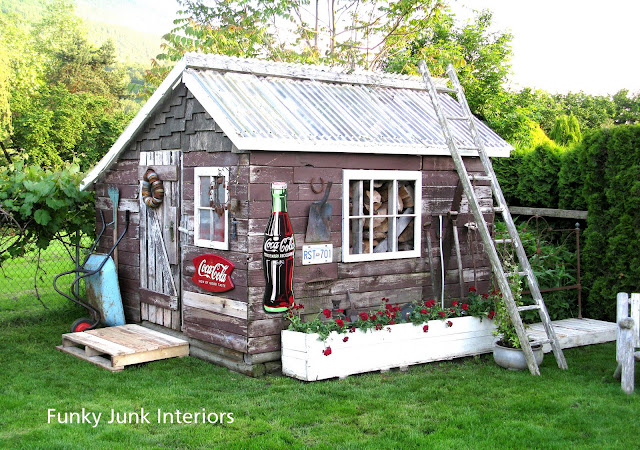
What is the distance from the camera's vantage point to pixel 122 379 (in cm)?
662

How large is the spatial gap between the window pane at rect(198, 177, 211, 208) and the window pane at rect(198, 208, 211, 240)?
0.25 feet

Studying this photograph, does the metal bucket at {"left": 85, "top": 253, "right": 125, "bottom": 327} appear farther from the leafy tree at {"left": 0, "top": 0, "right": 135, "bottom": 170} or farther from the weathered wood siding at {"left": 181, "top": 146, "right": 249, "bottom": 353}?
the leafy tree at {"left": 0, "top": 0, "right": 135, "bottom": 170}

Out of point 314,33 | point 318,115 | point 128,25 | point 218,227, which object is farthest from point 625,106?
point 128,25

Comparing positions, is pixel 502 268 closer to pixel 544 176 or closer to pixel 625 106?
pixel 544 176

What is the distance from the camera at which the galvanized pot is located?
6.78m

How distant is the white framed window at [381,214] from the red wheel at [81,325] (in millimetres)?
3433

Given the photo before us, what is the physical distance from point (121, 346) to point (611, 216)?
6.22 m

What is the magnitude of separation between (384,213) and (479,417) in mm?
2972

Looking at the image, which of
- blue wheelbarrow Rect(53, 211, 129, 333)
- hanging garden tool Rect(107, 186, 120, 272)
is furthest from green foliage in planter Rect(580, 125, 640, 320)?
hanging garden tool Rect(107, 186, 120, 272)

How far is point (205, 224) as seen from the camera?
736cm

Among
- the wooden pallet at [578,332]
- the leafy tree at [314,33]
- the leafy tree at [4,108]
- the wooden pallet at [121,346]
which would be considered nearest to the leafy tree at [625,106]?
the leafy tree at [314,33]

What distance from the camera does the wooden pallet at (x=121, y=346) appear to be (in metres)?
7.02

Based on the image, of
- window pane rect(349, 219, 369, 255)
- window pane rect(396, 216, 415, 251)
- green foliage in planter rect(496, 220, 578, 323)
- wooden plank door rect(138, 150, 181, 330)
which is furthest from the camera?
green foliage in planter rect(496, 220, 578, 323)

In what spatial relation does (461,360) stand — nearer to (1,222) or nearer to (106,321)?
(106,321)
